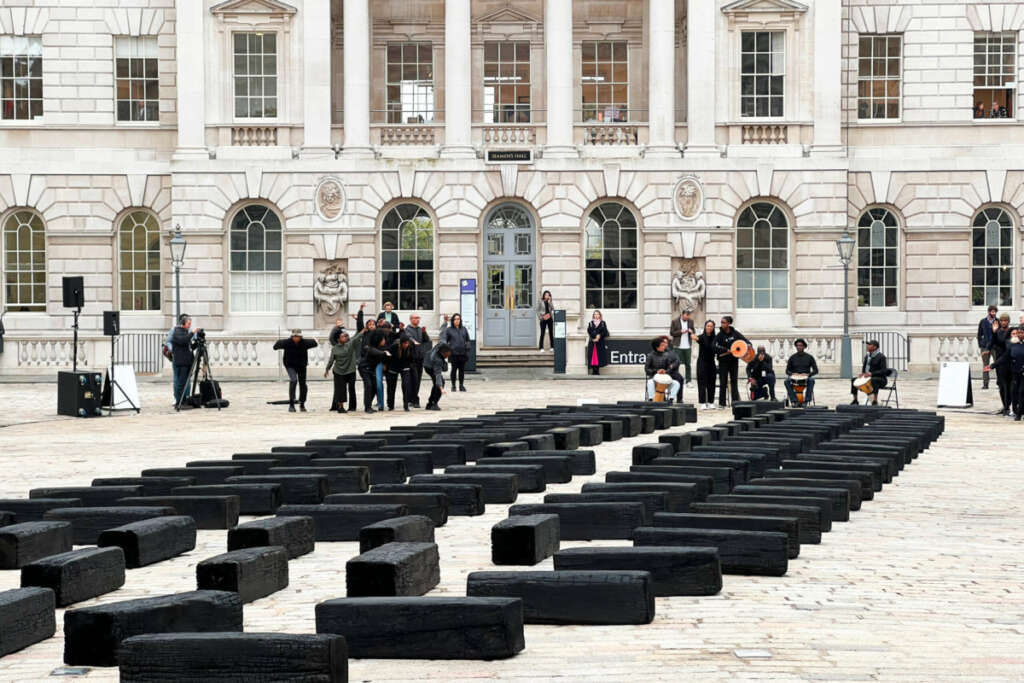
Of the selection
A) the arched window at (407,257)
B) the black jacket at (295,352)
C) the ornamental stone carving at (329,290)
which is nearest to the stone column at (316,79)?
the arched window at (407,257)

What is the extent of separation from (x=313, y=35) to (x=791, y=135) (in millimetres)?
13755

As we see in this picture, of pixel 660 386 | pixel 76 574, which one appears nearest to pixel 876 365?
pixel 660 386

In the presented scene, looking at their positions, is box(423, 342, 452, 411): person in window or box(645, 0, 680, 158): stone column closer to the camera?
box(423, 342, 452, 411): person in window

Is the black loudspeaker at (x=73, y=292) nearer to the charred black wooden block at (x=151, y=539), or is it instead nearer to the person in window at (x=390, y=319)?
the person in window at (x=390, y=319)

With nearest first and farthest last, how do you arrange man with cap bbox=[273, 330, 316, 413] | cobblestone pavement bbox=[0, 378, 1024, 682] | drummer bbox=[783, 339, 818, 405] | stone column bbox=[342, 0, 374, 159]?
cobblestone pavement bbox=[0, 378, 1024, 682] → man with cap bbox=[273, 330, 316, 413] → drummer bbox=[783, 339, 818, 405] → stone column bbox=[342, 0, 374, 159]

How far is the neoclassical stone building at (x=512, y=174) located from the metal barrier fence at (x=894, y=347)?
303 mm

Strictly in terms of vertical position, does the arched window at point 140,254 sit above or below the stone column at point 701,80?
below

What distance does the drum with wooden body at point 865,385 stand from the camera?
31.8 meters

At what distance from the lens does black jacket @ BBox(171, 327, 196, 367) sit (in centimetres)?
3334

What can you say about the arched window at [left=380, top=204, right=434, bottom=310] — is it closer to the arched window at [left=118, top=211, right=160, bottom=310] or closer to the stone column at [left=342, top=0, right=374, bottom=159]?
the stone column at [left=342, top=0, right=374, bottom=159]

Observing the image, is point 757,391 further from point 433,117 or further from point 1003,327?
point 433,117

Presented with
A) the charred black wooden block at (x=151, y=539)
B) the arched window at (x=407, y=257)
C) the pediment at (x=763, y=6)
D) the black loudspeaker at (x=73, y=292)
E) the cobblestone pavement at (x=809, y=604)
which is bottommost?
the cobblestone pavement at (x=809, y=604)

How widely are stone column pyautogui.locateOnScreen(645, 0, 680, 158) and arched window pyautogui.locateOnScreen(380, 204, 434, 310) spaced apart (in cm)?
671

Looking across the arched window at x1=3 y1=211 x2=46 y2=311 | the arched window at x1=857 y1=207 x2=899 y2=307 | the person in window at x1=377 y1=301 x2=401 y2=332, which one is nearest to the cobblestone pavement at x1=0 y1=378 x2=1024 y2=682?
the person in window at x1=377 y1=301 x2=401 y2=332
